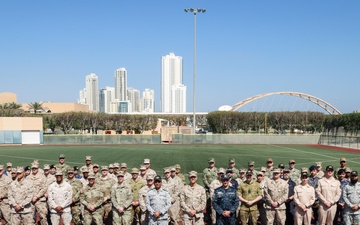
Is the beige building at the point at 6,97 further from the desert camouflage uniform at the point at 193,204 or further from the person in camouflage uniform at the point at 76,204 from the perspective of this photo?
the desert camouflage uniform at the point at 193,204

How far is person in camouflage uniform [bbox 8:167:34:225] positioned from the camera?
8.36 meters

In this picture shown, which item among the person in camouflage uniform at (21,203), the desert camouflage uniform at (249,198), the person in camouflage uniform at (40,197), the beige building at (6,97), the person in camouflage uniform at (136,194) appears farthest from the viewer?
the beige building at (6,97)

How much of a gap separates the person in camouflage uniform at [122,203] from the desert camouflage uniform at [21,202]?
7.21 feet

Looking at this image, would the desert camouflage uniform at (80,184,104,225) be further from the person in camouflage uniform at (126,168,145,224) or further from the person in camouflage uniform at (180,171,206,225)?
the person in camouflage uniform at (180,171,206,225)

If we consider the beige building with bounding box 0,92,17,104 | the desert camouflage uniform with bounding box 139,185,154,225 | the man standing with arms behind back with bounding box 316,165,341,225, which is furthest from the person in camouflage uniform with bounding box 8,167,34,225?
the beige building with bounding box 0,92,17,104

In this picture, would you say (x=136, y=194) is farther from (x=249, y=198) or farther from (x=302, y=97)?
(x=302, y=97)

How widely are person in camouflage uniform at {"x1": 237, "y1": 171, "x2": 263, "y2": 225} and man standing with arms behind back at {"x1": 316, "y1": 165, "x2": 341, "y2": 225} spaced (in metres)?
1.60

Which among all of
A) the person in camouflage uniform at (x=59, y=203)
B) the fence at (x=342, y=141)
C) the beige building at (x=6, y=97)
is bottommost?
the fence at (x=342, y=141)

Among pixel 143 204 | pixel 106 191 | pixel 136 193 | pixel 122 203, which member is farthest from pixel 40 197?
pixel 143 204

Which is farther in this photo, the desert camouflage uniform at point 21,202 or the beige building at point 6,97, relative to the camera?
the beige building at point 6,97

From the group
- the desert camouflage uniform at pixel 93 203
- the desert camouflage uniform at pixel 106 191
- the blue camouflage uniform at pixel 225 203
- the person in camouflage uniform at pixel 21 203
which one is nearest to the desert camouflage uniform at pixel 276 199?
the blue camouflage uniform at pixel 225 203

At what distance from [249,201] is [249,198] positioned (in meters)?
0.09

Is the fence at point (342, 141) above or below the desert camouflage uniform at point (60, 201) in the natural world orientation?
below

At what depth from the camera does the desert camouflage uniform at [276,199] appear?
27.6 feet
